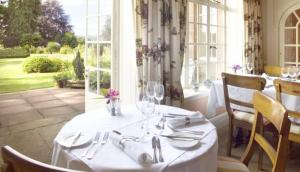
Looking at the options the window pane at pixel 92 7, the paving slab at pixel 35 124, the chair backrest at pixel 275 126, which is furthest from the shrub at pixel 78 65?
the chair backrest at pixel 275 126

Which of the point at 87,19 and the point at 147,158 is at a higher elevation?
the point at 87,19

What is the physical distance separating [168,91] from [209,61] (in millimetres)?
1475

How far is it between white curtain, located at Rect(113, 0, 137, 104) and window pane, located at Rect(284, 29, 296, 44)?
319cm

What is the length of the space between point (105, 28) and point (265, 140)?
1944 millimetres

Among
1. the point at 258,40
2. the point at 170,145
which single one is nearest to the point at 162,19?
the point at 170,145

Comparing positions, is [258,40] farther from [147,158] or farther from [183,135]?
[147,158]

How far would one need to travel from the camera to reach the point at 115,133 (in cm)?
139

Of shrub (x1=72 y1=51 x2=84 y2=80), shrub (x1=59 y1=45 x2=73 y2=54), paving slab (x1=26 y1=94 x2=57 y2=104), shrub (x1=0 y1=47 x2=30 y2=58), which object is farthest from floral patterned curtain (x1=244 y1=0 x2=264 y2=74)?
shrub (x1=0 y1=47 x2=30 y2=58)

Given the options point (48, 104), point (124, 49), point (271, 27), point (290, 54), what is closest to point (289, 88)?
point (124, 49)

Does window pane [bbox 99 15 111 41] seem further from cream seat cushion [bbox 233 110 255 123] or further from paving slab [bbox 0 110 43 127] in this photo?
paving slab [bbox 0 110 43 127]

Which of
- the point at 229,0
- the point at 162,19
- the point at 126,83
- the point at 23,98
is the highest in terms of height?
the point at 229,0

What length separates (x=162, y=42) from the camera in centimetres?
278

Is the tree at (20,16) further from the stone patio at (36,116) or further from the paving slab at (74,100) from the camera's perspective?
the paving slab at (74,100)

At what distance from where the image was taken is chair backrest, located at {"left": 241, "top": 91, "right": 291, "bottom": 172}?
120cm
